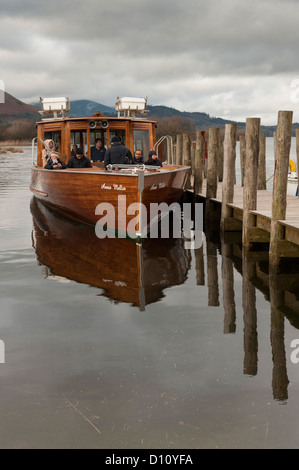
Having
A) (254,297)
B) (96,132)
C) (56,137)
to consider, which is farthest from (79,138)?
(254,297)

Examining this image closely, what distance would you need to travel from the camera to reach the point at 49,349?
6066 millimetres

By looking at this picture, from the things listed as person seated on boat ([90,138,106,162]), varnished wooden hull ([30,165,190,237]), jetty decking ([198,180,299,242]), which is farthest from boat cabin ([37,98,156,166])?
jetty decking ([198,180,299,242])

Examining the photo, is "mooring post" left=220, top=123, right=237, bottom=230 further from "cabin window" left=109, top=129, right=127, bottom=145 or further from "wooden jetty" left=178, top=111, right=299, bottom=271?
"cabin window" left=109, top=129, right=127, bottom=145

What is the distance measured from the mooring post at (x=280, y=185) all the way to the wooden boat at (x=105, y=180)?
3.07 m

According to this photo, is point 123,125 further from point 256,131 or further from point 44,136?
point 256,131

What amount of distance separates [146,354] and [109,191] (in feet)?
22.0

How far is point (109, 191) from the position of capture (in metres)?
12.1

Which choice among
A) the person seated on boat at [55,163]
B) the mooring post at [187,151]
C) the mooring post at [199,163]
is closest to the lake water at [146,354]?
the person seated on boat at [55,163]

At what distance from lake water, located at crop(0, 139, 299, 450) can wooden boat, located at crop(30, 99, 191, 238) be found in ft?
5.08

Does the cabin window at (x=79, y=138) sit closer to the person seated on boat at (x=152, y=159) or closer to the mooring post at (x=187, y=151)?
the person seated on boat at (x=152, y=159)

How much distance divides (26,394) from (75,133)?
451 inches

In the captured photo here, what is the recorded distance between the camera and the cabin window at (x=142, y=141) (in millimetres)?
15883
